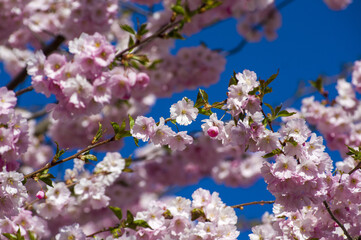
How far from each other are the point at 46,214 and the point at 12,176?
1301 millimetres

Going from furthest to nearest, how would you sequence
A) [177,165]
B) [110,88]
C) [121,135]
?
[177,165], [110,88], [121,135]

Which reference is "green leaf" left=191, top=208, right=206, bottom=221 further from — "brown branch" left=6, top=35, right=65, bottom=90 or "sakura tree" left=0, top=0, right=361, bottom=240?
"brown branch" left=6, top=35, right=65, bottom=90

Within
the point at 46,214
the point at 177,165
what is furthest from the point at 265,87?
the point at 177,165

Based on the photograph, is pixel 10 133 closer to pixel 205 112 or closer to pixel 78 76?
pixel 78 76

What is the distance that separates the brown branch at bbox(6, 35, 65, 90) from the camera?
4160mm

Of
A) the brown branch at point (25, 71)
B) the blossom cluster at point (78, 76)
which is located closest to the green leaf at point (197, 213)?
the blossom cluster at point (78, 76)

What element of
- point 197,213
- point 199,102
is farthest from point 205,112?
point 197,213

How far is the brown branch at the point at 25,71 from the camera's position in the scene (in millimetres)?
4160

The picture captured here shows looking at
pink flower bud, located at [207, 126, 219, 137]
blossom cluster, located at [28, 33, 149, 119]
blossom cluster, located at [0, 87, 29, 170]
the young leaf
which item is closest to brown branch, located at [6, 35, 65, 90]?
blossom cluster, located at [28, 33, 149, 119]

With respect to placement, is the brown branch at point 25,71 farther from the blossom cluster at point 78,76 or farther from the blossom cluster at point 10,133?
the blossom cluster at point 10,133

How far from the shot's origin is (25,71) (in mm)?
4172

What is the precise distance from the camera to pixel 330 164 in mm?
2098

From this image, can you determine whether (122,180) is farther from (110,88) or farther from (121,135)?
(121,135)

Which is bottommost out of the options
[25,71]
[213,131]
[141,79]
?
[213,131]
